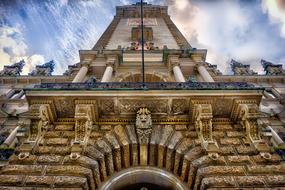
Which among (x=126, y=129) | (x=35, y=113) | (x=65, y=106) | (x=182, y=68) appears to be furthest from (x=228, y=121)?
(x=182, y=68)

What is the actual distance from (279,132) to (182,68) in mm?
7599

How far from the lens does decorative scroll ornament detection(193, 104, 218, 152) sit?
27.7 feet

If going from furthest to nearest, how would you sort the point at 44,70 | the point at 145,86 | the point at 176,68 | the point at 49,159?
the point at 44,70
the point at 176,68
the point at 145,86
the point at 49,159

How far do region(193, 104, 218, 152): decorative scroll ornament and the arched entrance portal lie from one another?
1.65m

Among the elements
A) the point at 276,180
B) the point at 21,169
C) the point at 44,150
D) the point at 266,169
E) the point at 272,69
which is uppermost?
the point at 272,69

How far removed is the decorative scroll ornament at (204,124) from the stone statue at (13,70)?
18.8 m

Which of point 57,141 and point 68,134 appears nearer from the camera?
point 57,141

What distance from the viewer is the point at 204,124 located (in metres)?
8.88

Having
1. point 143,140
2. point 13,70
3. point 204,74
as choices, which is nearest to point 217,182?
point 143,140

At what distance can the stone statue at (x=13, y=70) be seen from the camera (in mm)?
22428

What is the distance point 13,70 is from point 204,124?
67.7 feet

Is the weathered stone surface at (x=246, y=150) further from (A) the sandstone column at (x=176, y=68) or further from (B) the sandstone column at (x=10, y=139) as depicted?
(B) the sandstone column at (x=10, y=139)

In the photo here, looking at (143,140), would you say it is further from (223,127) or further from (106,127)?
(223,127)

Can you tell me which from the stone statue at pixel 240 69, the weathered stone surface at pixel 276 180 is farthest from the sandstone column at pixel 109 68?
the stone statue at pixel 240 69
